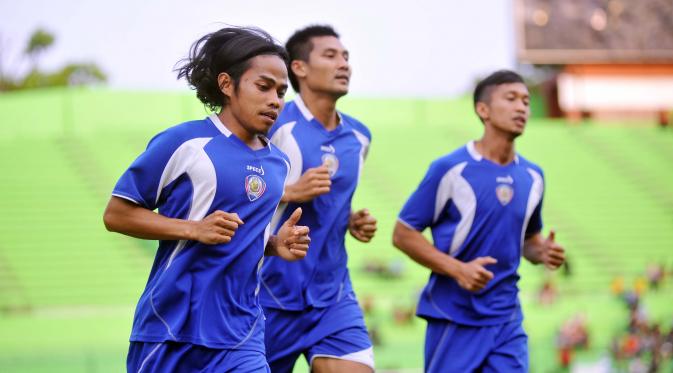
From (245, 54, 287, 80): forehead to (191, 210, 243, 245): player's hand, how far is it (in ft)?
2.23

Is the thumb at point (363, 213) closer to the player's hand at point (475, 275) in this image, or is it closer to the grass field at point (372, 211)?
the player's hand at point (475, 275)

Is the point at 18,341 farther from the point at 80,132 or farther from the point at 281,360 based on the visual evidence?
the point at 281,360

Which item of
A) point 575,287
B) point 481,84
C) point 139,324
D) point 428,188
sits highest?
point 481,84

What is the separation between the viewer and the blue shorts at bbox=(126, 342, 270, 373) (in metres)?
4.27

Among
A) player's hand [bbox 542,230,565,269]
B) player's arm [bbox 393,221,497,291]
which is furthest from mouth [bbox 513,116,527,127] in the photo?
player's arm [bbox 393,221,497,291]

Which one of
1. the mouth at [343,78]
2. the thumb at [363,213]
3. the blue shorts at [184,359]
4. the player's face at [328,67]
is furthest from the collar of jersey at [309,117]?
the blue shorts at [184,359]

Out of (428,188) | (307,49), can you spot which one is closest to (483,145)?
(428,188)

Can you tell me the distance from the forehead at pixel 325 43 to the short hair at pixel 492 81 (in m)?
1.06

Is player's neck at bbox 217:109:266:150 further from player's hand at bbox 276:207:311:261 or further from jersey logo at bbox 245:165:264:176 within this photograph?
player's hand at bbox 276:207:311:261

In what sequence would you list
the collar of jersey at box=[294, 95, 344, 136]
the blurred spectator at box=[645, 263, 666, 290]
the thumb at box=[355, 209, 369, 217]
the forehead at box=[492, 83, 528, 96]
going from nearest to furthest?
the thumb at box=[355, 209, 369, 217], the collar of jersey at box=[294, 95, 344, 136], the forehead at box=[492, 83, 528, 96], the blurred spectator at box=[645, 263, 666, 290]

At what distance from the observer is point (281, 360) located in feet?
18.8

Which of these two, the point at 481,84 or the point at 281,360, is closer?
the point at 281,360

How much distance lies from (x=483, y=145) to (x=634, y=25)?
25.8 meters

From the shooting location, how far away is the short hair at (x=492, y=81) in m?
6.66
